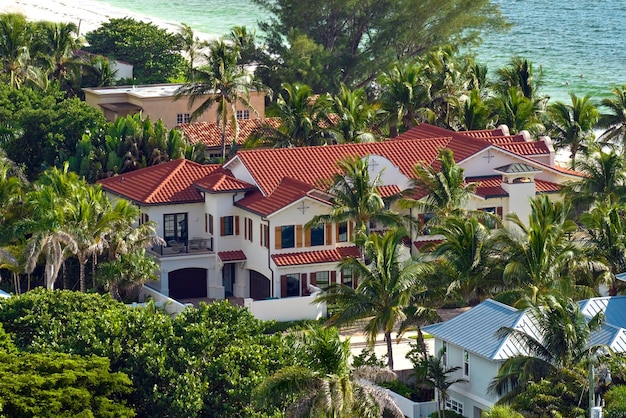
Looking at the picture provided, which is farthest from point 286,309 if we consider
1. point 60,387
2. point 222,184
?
point 60,387

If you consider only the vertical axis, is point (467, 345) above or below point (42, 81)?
below

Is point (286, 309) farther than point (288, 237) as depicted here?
No

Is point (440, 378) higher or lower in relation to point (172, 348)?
lower

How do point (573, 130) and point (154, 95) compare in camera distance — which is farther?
point (154, 95)

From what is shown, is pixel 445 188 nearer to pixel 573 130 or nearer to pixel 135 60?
pixel 573 130

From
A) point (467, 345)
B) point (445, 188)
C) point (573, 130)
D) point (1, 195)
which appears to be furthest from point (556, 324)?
point (573, 130)

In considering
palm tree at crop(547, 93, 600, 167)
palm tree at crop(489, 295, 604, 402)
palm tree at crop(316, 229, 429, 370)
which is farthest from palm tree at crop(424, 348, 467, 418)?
palm tree at crop(547, 93, 600, 167)

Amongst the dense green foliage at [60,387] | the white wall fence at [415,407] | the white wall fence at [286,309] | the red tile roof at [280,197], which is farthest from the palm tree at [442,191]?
the dense green foliage at [60,387]

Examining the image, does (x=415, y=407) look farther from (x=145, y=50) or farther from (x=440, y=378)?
(x=145, y=50)
